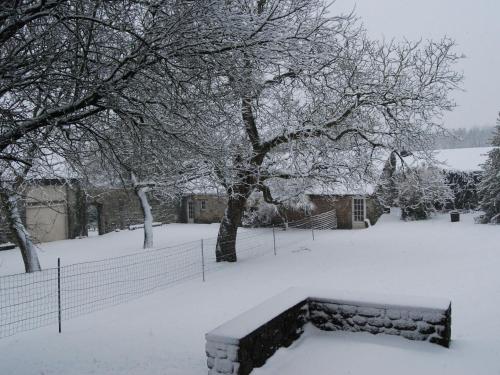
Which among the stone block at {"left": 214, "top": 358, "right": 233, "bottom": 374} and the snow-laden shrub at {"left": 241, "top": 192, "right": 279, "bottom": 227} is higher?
the snow-laden shrub at {"left": 241, "top": 192, "right": 279, "bottom": 227}

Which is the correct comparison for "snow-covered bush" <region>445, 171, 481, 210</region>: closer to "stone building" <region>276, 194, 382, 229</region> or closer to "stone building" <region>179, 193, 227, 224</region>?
"stone building" <region>276, 194, 382, 229</region>

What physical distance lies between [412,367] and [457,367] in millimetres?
606

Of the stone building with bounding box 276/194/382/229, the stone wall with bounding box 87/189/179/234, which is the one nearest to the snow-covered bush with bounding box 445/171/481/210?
the stone building with bounding box 276/194/382/229

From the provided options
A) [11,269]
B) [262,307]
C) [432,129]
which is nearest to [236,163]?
[432,129]

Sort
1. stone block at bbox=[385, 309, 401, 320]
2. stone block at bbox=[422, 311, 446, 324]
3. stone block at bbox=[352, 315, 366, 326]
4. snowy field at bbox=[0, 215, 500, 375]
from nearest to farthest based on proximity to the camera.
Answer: snowy field at bbox=[0, 215, 500, 375]
stone block at bbox=[422, 311, 446, 324]
stone block at bbox=[385, 309, 401, 320]
stone block at bbox=[352, 315, 366, 326]

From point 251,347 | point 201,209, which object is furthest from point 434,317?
point 201,209

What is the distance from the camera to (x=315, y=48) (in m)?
7.36

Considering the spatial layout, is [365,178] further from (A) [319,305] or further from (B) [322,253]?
(A) [319,305]

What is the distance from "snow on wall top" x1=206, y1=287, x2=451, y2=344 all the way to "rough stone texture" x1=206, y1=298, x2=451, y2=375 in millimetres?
40

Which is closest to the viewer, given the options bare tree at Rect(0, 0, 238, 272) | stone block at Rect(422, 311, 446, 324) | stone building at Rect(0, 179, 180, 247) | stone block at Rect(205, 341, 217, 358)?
bare tree at Rect(0, 0, 238, 272)

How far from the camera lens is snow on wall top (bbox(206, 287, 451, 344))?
5.53m

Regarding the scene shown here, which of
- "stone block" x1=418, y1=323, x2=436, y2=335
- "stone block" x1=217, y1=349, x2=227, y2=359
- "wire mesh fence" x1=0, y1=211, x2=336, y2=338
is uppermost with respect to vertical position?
"stone block" x1=217, y1=349, x2=227, y2=359

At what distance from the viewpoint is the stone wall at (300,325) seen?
5.43 metres

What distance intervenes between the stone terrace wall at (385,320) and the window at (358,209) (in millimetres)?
19144
